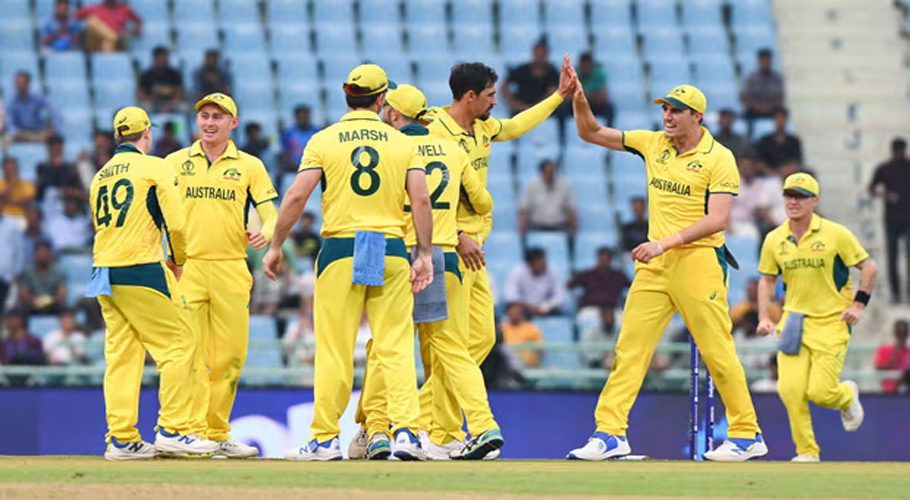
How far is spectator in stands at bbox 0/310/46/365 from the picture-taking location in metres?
17.2

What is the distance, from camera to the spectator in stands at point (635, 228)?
19.4 m

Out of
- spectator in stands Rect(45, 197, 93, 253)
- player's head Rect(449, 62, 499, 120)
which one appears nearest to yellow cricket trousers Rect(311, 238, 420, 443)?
player's head Rect(449, 62, 499, 120)

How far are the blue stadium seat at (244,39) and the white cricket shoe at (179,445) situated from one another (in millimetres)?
11307

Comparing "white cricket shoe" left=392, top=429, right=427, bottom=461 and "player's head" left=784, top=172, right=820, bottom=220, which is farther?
"player's head" left=784, top=172, right=820, bottom=220

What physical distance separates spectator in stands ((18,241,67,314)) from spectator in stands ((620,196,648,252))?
17.2 ft

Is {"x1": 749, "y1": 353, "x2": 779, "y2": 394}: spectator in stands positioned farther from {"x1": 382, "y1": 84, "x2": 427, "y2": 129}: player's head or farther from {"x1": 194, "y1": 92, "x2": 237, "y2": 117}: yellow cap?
{"x1": 194, "y1": 92, "x2": 237, "y2": 117}: yellow cap

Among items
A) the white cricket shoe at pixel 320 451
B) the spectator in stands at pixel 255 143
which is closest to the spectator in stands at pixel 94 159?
the spectator in stands at pixel 255 143

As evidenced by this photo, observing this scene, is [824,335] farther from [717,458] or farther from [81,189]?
[81,189]

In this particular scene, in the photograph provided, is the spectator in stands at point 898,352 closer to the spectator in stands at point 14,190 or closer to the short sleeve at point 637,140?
the short sleeve at point 637,140

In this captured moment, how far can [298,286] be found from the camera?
1823 centimetres

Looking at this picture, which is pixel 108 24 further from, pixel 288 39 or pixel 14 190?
pixel 14 190

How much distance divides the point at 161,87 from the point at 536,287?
4875 millimetres

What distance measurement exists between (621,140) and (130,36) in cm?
1099

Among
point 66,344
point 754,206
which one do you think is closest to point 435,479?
point 66,344
